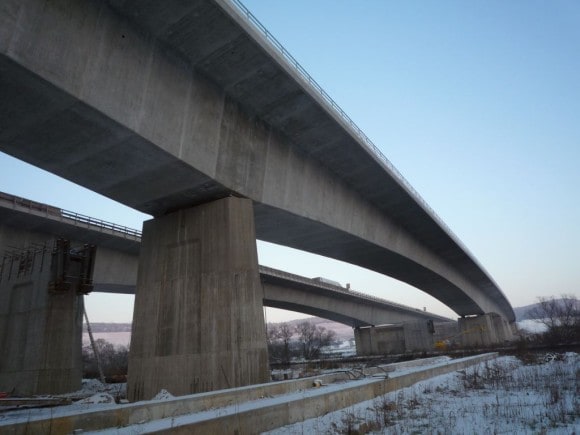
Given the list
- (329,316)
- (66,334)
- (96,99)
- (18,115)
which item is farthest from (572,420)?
(329,316)

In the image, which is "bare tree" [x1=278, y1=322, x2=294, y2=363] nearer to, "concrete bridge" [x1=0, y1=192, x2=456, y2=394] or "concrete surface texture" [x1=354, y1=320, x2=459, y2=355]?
"concrete surface texture" [x1=354, y1=320, x2=459, y2=355]

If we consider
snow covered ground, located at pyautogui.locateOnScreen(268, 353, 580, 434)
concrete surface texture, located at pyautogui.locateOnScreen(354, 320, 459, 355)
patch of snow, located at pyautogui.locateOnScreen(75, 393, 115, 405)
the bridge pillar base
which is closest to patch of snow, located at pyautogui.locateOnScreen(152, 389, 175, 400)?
patch of snow, located at pyautogui.locateOnScreen(75, 393, 115, 405)

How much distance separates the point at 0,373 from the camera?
23.1 meters

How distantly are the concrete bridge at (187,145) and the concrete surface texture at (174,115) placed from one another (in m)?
0.05

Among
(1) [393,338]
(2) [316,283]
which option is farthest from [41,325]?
(1) [393,338]

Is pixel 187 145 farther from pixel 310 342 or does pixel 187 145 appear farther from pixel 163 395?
pixel 310 342

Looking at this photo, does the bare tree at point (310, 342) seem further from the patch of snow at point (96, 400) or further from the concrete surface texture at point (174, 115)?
the patch of snow at point (96, 400)

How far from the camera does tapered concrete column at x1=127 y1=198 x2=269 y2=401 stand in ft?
48.3

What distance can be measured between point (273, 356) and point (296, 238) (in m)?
84.7

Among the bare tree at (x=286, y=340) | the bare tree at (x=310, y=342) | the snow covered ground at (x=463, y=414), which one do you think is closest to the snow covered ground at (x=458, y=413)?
the snow covered ground at (x=463, y=414)

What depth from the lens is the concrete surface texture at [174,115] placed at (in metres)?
10.2

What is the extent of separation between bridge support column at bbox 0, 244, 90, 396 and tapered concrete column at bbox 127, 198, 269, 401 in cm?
852

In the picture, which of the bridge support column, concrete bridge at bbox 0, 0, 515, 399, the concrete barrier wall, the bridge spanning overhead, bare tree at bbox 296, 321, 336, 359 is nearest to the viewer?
the concrete barrier wall

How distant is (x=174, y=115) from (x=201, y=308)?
24.8 ft
